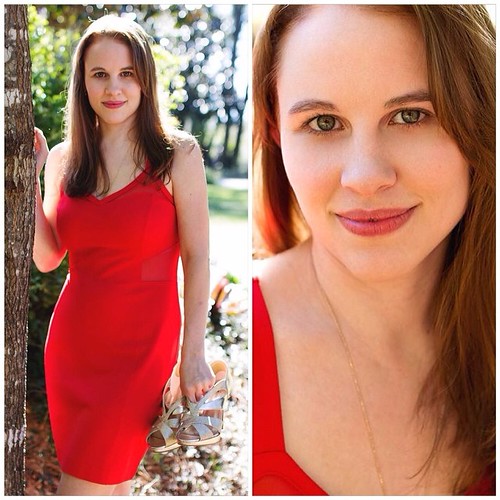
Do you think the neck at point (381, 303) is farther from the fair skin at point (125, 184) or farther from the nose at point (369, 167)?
the fair skin at point (125, 184)

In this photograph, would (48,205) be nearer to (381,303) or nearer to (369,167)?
(369,167)

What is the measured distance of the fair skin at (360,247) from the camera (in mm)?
2080

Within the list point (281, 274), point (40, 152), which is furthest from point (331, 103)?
point (40, 152)

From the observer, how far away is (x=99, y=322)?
7.45ft

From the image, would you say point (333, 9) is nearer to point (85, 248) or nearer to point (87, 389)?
point (85, 248)

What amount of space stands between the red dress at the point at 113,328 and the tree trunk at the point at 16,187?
0.11 meters

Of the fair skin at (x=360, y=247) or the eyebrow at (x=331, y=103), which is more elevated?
the eyebrow at (x=331, y=103)

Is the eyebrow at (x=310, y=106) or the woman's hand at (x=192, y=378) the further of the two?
the woman's hand at (x=192, y=378)

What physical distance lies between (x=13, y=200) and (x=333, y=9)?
1.14m

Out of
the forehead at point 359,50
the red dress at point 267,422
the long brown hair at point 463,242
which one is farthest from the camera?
the red dress at point 267,422

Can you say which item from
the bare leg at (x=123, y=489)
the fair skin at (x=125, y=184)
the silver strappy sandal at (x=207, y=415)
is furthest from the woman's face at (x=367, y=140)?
the bare leg at (x=123, y=489)

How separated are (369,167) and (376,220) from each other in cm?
17

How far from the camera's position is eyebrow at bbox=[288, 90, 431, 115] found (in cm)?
206

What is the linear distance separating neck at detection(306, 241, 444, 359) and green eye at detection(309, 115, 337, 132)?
15.6 inches
